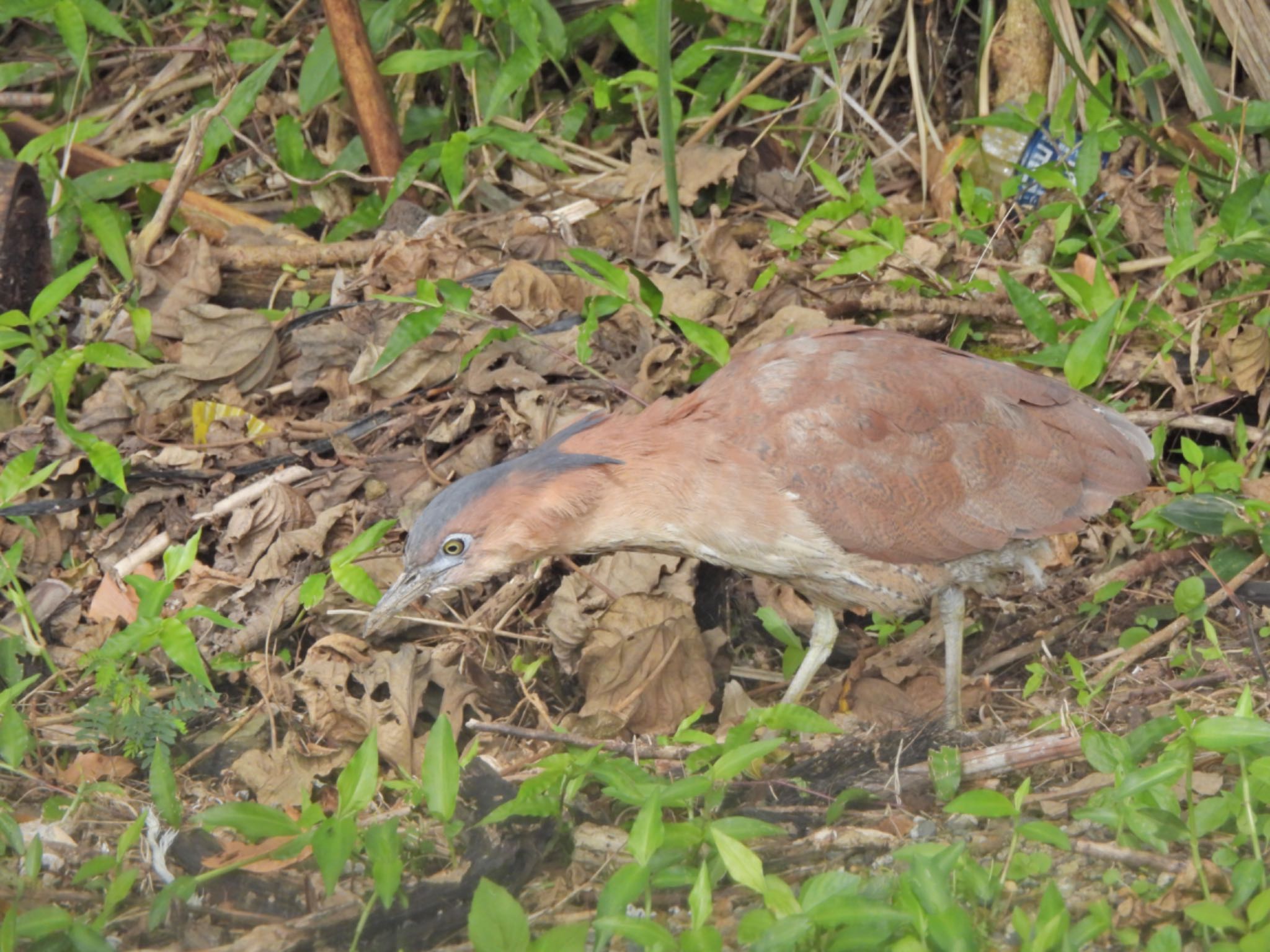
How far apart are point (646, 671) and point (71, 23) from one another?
4.11 metres

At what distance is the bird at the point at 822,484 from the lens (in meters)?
3.99

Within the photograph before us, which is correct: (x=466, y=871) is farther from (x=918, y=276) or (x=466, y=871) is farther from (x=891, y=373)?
(x=918, y=276)

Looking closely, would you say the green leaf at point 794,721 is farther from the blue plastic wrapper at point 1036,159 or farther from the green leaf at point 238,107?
the green leaf at point 238,107

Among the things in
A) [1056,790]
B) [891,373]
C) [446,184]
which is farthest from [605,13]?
[1056,790]

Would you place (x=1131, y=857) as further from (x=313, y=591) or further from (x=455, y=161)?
(x=455, y=161)

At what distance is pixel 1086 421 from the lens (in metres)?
4.29

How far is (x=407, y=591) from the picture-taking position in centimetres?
409

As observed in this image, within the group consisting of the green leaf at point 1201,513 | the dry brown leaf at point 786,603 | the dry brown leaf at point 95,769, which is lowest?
the dry brown leaf at point 786,603

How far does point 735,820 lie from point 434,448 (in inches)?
108

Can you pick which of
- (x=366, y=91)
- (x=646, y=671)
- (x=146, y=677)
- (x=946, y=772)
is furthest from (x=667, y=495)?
(x=366, y=91)

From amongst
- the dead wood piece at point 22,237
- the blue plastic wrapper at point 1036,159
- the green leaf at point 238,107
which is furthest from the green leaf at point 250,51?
the blue plastic wrapper at point 1036,159

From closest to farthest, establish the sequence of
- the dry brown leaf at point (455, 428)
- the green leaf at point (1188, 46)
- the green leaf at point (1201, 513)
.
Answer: the green leaf at point (1201, 513) < the dry brown leaf at point (455, 428) < the green leaf at point (1188, 46)

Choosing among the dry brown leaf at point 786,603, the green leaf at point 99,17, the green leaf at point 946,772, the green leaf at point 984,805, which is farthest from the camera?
the green leaf at point 99,17

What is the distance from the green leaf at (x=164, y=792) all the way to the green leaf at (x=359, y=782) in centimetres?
89
